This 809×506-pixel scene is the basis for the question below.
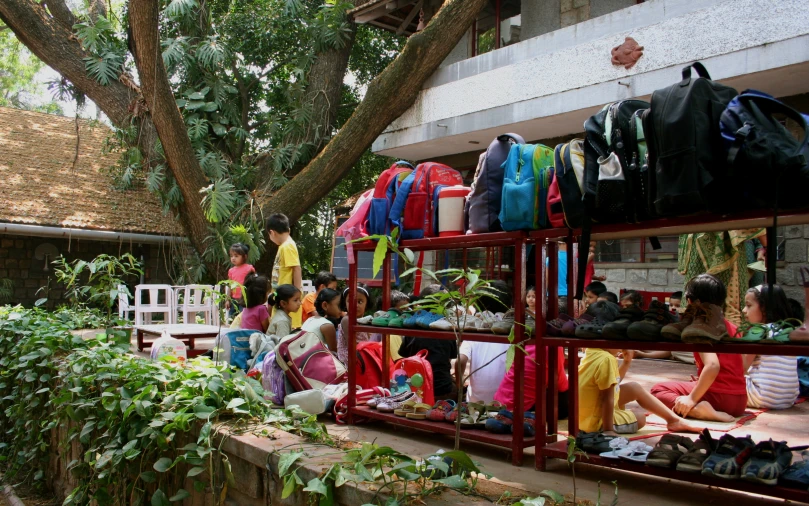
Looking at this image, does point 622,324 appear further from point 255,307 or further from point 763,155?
point 255,307

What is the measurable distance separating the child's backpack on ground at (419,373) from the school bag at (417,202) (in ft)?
3.28

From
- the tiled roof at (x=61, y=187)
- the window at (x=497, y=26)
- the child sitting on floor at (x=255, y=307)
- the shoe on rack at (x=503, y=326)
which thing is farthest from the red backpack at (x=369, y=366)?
the tiled roof at (x=61, y=187)

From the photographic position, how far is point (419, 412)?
13.3ft

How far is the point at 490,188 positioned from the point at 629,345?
3.79 ft

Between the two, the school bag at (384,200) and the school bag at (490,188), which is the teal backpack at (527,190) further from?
the school bag at (384,200)

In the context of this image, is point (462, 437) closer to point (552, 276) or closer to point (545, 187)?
point (552, 276)

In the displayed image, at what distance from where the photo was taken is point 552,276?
367 cm

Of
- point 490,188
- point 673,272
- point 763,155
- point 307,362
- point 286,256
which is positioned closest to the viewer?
point 763,155

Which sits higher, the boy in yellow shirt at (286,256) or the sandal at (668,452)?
the boy in yellow shirt at (286,256)

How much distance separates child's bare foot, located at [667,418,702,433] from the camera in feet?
13.7

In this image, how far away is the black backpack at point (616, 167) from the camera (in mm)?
2977

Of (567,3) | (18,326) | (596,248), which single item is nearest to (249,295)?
(18,326)

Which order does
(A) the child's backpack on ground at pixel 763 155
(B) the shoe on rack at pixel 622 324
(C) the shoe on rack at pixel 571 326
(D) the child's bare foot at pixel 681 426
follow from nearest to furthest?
(A) the child's backpack on ground at pixel 763 155 < (B) the shoe on rack at pixel 622 324 < (C) the shoe on rack at pixel 571 326 < (D) the child's bare foot at pixel 681 426

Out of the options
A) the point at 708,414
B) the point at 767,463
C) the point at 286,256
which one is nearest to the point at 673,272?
the point at 708,414
